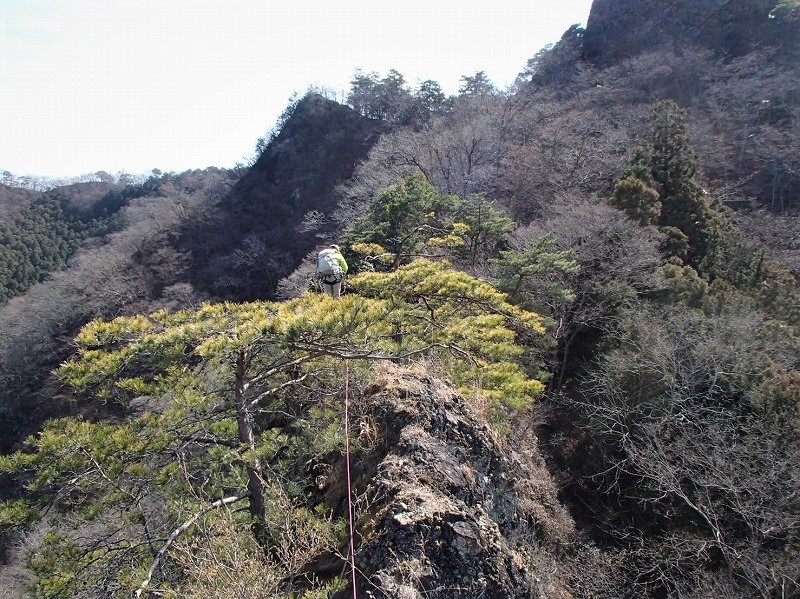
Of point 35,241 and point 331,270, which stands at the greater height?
point 331,270

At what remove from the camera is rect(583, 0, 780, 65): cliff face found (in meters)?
26.0

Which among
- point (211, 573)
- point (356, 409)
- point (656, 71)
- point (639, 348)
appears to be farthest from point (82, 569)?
point (656, 71)

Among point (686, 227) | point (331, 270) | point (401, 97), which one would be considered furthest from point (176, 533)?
point (401, 97)

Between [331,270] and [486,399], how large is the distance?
98.4 inches

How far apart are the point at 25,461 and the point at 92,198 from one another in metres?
62.8

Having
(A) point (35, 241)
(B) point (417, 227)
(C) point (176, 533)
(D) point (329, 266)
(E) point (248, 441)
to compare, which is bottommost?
(A) point (35, 241)

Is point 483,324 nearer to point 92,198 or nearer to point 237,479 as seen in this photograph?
point 237,479

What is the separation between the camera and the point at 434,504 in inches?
136

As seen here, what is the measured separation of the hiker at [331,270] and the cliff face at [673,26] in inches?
1246

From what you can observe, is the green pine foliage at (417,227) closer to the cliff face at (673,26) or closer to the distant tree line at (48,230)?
the cliff face at (673,26)

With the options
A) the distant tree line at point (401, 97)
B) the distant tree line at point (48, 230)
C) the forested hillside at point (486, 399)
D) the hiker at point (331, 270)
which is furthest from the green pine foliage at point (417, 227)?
the distant tree line at point (48, 230)

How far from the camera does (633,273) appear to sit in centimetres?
1066

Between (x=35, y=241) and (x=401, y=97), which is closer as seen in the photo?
(x=401, y=97)

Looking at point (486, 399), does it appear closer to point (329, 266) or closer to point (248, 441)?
point (329, 266)
